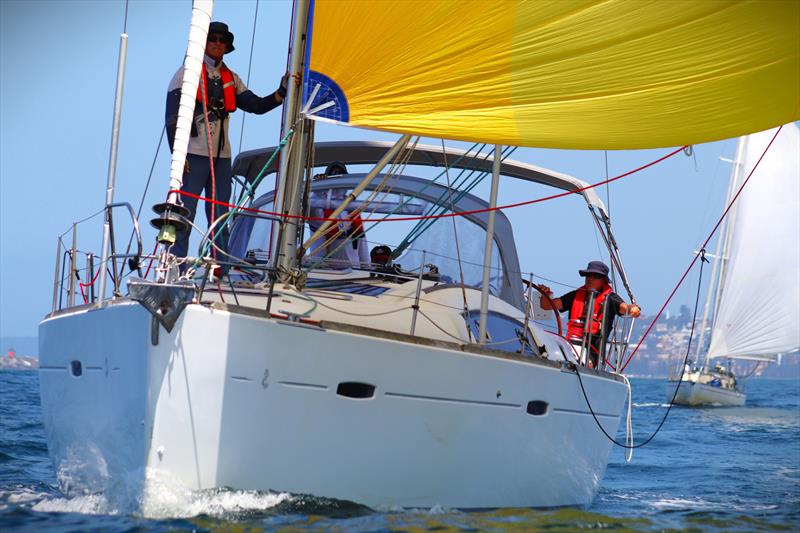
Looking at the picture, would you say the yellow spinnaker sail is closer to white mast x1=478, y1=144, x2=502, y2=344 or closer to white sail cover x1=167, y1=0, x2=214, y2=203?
white mast x1=478, y1=144, x2=502, y2=344

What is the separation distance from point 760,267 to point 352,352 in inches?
1362

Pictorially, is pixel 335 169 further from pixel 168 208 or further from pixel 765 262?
pixel 765 262

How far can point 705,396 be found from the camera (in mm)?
36000

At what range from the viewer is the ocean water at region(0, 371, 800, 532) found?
5719mm

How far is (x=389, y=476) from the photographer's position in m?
6.19

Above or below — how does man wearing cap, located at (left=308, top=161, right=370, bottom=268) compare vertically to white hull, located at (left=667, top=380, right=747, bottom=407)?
above

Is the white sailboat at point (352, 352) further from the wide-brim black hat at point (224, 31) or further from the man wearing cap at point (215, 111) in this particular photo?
the wide-brim black hat at point (224, 31)

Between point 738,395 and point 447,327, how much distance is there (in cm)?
3275

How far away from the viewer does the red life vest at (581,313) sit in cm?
853

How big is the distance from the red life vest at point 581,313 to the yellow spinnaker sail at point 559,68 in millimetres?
1831

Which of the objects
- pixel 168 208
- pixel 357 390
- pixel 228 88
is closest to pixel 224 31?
pixel 228 88

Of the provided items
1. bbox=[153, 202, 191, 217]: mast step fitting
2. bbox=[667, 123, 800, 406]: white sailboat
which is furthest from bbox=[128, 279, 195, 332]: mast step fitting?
bbox=[667, 123, 800, 406]: white sailboat

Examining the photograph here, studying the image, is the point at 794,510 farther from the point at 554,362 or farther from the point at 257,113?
the point at 257,113

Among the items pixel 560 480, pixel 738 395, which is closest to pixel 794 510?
pixel 560 480
